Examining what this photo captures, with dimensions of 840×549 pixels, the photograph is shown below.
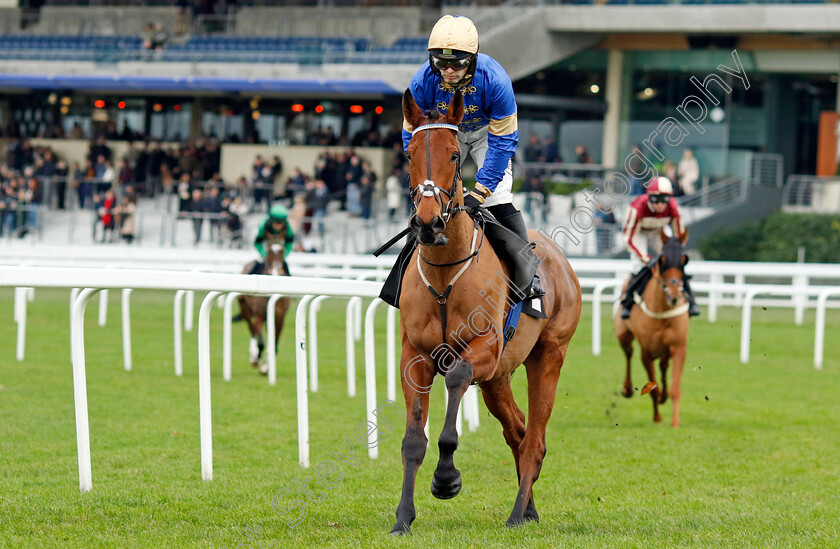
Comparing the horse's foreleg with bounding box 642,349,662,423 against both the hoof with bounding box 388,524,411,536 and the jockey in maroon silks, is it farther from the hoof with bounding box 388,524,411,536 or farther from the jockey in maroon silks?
the hoof with bounding box 388,524,411,536

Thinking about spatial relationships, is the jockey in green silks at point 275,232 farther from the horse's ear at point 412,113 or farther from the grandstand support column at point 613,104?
the grandstand support column at point 613,104

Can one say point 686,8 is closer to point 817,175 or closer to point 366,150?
point 817,175

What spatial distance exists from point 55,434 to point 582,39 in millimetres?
23082

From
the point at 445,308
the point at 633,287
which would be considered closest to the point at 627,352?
the point at 633,287

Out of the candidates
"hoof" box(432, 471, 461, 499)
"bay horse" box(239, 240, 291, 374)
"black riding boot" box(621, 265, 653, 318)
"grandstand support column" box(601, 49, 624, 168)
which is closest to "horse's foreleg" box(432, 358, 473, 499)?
"hoof" box(432, 471, 461, 499)

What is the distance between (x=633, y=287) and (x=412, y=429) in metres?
5.10

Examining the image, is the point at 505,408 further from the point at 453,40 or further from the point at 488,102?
the point at 453,40

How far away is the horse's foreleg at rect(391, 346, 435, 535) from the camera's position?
4.52 m

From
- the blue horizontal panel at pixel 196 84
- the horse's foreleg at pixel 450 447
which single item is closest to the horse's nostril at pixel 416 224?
the horse's foreleg at pixel 450 447

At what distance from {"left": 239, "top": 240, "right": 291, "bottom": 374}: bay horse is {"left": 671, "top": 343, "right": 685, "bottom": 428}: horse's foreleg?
374 cm

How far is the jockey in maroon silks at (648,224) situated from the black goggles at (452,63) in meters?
4.43

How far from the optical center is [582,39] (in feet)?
92.5

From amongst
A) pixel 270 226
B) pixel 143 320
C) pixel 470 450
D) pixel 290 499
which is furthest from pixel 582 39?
pixel 290 499

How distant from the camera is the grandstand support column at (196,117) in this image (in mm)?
31656
